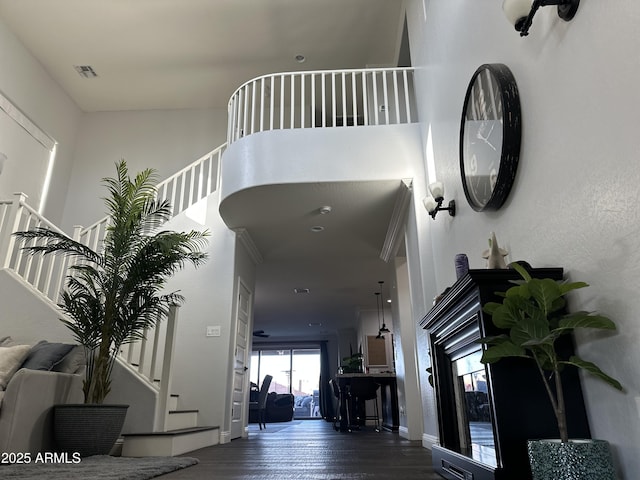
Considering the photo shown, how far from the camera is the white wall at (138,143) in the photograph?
24.8 feet

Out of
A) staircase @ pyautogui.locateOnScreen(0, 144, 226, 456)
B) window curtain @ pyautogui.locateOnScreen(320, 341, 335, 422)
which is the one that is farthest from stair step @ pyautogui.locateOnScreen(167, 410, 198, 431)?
window curtain @ pyautogui.locateOnScreen(320, 341, 335, 422)

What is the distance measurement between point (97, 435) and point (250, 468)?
1.14 m

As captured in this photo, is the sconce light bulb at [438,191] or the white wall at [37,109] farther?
the white wall at [37,109]

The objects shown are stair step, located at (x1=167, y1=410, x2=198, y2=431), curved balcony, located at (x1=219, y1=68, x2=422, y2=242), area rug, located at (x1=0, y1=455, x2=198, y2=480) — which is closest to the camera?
area rug, located at (x1=0, y1=455, x2=198, y2=480)

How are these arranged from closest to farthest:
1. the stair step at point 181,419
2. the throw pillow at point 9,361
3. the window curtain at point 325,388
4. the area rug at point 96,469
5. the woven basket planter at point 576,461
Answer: the woven basket planter at point 576,461
the area rug at point 96,469
the throw pillow at point 9,361
the stair step at point 181,419
the window curtain at point 325,388

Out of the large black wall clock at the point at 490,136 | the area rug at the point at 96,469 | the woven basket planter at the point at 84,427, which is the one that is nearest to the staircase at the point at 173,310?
the woven basket planter at the point at 84,427

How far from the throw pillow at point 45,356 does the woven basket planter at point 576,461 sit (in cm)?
346

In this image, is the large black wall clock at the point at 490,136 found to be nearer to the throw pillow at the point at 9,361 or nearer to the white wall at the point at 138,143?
the throw pillow at the point at 9,361

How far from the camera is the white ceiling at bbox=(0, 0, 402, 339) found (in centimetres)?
538

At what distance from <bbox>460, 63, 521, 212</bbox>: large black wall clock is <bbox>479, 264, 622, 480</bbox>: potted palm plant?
82 cm

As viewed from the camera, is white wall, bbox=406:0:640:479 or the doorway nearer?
white wall, bbox=406:0:640:479

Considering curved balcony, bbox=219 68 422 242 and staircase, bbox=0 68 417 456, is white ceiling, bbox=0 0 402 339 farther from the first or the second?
staircase, bbox=0 68 417 456

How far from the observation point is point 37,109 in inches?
266

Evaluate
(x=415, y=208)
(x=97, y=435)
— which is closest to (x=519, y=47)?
(x=415, y=208)
